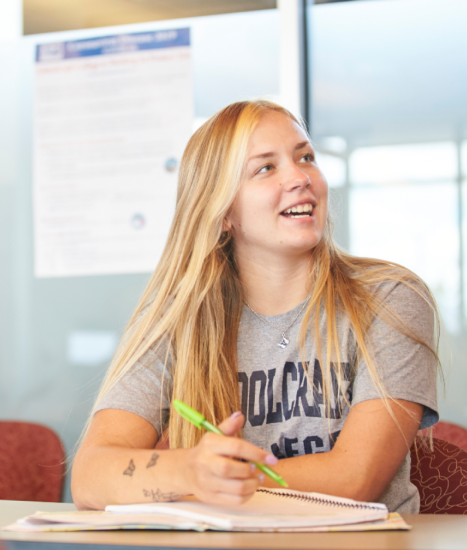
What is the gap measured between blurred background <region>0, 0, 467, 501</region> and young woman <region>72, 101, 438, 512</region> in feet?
3.41

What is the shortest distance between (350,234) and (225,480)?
192 cm

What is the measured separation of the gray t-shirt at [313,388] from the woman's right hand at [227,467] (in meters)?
0.48

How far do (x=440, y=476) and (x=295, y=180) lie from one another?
31.7 inches

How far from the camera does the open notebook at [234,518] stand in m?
0.80

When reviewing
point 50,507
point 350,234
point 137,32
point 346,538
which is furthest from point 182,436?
point 137,32

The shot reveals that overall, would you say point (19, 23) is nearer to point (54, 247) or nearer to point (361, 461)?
point (54, 247)

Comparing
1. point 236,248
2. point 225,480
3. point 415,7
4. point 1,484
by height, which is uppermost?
point 415,7

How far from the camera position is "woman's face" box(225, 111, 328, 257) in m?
1.48

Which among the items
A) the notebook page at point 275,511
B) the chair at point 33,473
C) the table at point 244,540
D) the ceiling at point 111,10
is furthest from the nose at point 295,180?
the chair at point 33,473

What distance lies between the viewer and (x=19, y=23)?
296cm

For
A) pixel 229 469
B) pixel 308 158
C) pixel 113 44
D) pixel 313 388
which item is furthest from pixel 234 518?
pixel 113 44

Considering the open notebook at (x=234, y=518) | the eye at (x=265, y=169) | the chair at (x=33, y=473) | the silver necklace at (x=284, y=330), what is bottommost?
the chair at (x=33, y=473)

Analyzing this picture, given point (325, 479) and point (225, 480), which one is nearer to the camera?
point (225, 480)

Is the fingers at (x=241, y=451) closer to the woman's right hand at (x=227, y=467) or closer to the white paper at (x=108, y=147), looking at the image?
the woman's right hand at (x=227, y=467)
